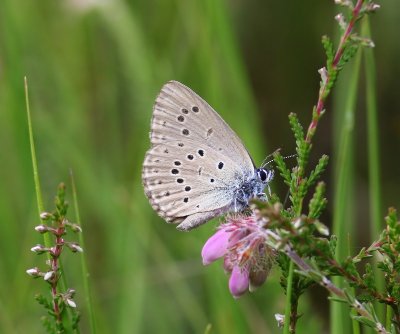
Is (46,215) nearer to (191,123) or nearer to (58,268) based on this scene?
(58,268)

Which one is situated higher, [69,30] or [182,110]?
[69,30]

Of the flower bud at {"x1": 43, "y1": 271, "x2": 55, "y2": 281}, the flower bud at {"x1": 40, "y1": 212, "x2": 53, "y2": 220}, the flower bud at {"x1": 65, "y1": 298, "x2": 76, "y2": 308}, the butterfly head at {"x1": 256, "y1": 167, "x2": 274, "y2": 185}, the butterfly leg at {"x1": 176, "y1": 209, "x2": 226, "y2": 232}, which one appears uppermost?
the butterfly head at {"x1": 256, "y1": 167, "x2": 274, "y2": 185}

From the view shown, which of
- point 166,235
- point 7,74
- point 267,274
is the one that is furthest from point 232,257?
point 166,235

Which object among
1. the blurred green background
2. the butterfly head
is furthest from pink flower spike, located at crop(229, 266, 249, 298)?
the blurred green background

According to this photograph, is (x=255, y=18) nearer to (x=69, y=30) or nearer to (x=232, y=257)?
(x=69, y=30)

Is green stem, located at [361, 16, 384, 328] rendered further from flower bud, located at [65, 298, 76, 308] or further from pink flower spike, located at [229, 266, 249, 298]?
flower bud, located at [65, 298, 76, 308]

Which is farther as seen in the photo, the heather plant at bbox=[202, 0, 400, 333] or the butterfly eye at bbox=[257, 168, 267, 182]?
the butterfly eye at bbox=[257, 168, 267, 182]

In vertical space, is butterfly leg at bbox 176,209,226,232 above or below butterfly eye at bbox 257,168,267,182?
below

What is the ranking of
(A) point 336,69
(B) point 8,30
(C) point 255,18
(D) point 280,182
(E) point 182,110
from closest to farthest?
(A) point 336,69 → (E) point 182,110 → (B) point 8,30 → (D) point 280,182 → (C) point 255,18
